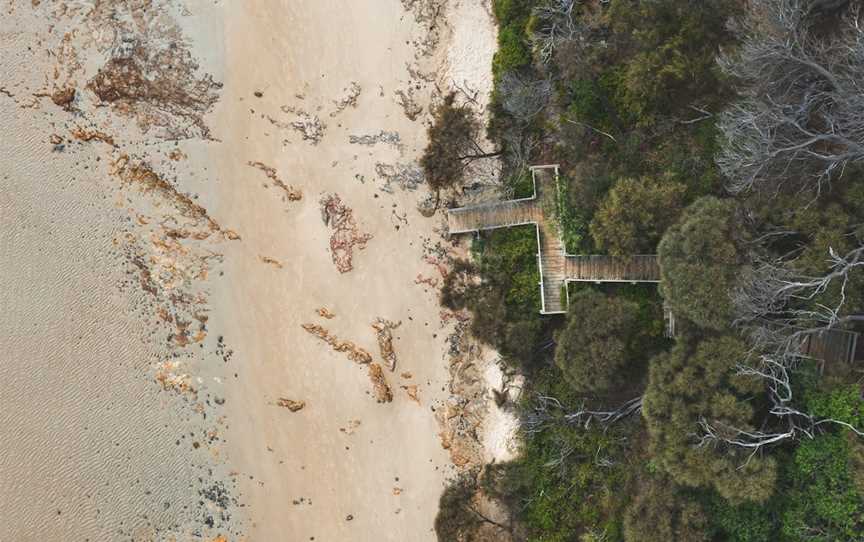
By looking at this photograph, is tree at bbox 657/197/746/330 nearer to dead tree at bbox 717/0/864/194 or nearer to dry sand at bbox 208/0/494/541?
dead tree at bbox 717/0/864/194

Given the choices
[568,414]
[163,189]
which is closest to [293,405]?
[163,189]

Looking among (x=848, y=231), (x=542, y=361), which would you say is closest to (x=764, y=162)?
(x=848, y=231)

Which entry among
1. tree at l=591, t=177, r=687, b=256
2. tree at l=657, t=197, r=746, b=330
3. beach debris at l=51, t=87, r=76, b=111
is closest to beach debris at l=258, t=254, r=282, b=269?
beach debris at l=51, t=87, r=76, b=111

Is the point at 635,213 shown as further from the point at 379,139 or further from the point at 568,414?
the point at 379,139

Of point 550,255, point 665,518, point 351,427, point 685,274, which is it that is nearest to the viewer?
point 685,274

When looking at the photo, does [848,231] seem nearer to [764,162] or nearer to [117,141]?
[764,162]

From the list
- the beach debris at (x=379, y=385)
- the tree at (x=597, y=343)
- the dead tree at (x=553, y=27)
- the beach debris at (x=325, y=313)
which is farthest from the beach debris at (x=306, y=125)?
the tree at (x=597, y=343)

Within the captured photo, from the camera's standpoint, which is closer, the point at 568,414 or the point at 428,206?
the point at 568,414
